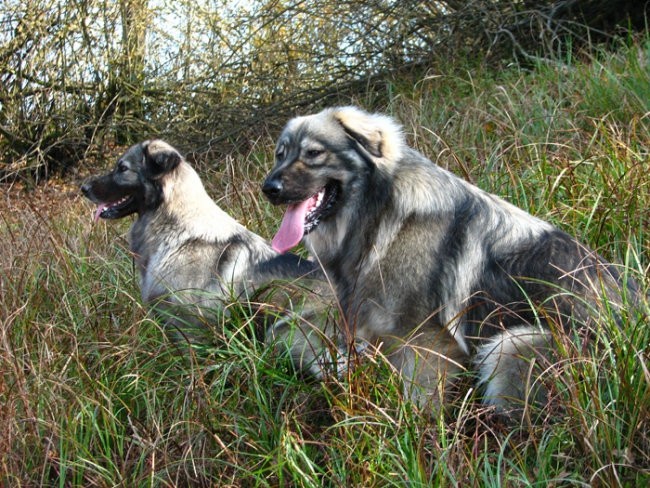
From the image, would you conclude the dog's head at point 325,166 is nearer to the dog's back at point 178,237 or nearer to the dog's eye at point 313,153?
the dog's eye at point 313,153

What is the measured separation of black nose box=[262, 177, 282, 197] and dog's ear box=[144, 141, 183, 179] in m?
1.69

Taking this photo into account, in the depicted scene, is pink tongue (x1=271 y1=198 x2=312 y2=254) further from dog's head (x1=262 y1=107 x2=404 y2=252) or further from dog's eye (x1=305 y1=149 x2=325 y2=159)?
dog's eye (x1=305 y1=149 x2=325 y2=159)


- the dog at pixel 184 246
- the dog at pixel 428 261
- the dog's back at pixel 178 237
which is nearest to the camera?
the dog at pixel 428 261

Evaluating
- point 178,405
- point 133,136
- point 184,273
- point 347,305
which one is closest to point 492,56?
point 133,136

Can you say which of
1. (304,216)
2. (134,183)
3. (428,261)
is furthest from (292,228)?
(134,183)

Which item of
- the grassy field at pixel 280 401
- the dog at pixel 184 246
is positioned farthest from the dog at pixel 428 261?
the dog at pixel 184 246

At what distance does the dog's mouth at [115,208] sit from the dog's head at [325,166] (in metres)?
1.81

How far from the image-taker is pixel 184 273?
497 cm

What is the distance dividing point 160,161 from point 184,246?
641 millimetres

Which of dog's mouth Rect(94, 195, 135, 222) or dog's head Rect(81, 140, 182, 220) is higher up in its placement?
dog's head Rect(81, 140, 182, 220)

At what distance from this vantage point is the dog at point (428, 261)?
3.40m

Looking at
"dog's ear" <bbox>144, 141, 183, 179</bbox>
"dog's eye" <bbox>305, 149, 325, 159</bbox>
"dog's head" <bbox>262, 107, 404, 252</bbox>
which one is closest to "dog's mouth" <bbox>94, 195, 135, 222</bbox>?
"dog's ear" <bbox>144, 141, 183, 179</bbox>

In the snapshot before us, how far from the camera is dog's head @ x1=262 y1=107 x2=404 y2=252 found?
384cm

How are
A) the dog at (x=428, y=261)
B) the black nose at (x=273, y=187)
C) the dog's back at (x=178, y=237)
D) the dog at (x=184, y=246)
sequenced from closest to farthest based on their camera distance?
the dog at (x=428, y=261), the black nose at (x=273, y=187), the dog at (x=184, y=246), the dog's back at (x=178, y=237)
